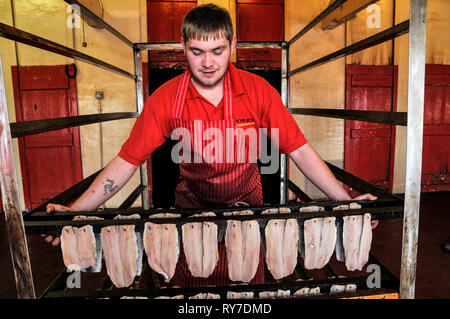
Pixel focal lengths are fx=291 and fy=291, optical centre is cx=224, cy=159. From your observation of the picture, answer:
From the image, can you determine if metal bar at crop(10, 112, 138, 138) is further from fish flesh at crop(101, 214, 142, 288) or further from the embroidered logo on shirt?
the embroidered logo on shirt

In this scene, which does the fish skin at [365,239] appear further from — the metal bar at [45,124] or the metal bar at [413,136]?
the metal bar at [45,124]

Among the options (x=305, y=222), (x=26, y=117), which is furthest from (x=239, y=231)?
(x=26, y=117)

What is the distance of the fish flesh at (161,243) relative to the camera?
0.85 metres

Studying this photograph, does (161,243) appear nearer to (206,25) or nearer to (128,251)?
(128,251)

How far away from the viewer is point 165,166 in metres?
4.39

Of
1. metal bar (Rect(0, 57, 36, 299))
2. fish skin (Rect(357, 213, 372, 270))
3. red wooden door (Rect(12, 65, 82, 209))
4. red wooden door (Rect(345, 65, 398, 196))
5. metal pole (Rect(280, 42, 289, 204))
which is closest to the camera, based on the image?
metal bar (Rect(0, 57, 36, 299))

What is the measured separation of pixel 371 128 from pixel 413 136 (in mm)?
4112

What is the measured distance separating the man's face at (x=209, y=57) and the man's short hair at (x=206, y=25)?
20 mm

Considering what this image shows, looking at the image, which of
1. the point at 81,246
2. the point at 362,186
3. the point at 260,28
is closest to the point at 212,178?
the point at 362,186

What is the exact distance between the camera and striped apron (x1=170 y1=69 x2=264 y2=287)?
1.49 meters

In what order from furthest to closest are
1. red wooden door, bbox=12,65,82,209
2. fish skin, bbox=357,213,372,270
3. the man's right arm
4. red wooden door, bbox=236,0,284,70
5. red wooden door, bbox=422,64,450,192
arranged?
red wooden door, bbox=422,64,450,192 < red wooden door, bbox=236,0,284,70 < red wooden door, bbox=12,65,82,209 < the man's right arm < fish skin, bbox=357,213,372,270

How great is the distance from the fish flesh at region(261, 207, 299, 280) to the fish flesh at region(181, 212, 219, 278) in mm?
165

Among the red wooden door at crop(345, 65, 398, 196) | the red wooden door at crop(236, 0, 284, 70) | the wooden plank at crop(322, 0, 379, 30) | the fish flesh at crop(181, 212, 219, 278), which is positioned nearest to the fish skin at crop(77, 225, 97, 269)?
the fish flesh at crop(181, 212, 219, 278)

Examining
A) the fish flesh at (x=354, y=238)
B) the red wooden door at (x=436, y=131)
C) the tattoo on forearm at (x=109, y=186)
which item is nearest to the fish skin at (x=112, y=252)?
the tattoo on forearm at (x=109, y=186)
